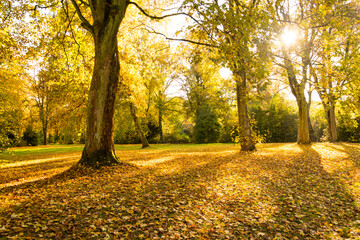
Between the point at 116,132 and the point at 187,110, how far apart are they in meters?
11.2

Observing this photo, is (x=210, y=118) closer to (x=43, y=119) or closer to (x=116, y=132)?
(x=116, y=132)

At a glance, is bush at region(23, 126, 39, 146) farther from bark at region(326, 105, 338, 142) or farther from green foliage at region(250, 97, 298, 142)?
bark at region(326, 105, 338, 142)

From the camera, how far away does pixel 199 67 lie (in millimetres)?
31188

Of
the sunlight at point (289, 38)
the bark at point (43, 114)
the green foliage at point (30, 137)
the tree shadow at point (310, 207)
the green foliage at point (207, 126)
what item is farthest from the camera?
the green foliage at point (30, 137)

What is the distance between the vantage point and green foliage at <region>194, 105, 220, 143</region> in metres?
30.0

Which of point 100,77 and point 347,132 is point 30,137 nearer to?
point 100,77

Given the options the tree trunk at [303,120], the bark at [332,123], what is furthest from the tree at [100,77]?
the bark at [332,123]

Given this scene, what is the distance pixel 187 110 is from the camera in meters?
32.1

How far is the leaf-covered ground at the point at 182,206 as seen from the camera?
13.3ft

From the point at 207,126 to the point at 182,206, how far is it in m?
25.2

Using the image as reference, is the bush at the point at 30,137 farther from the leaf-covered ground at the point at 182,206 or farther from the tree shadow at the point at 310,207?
the tree shadow at the point at 310,207

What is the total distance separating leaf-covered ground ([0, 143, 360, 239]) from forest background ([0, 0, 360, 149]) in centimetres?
339

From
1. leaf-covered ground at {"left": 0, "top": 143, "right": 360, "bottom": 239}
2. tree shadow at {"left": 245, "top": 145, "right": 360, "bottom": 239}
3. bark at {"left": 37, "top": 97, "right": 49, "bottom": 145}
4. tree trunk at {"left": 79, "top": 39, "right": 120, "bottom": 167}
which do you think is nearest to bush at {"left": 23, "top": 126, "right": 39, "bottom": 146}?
bark at {"left": 37, "top": 97, "right": 49, "bottom": 145}

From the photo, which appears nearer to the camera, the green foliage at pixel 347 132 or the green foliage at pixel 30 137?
the green foliage at pixel 347 132
